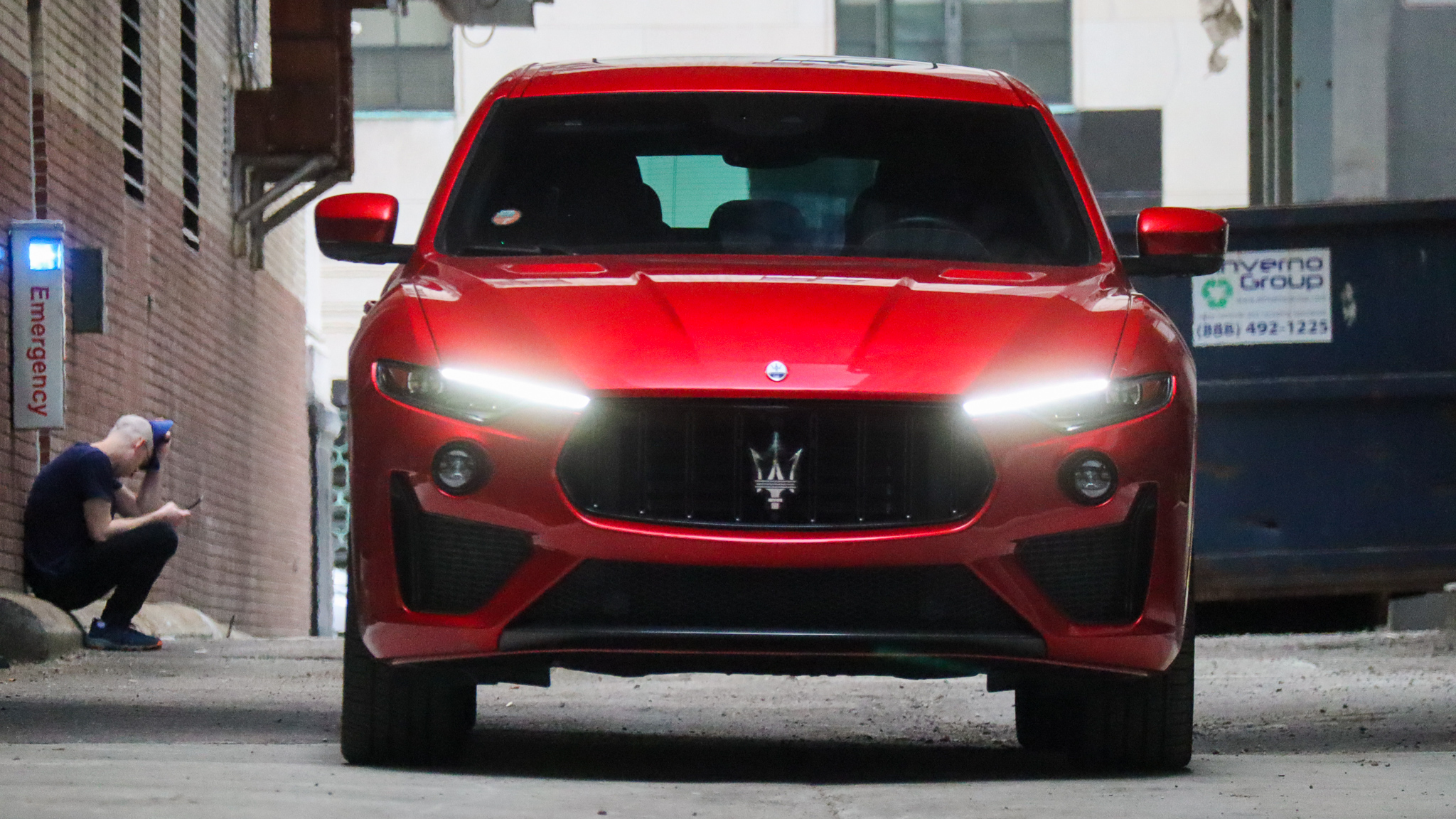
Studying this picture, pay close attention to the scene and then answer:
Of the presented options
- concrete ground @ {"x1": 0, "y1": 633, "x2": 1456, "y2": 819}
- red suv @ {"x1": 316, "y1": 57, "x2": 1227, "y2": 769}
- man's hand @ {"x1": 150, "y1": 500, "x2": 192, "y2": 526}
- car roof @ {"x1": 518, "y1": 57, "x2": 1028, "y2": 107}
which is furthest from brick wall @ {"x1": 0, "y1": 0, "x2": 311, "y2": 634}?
red suv @ {"x1": 316, "y1": 57, "x2": 1227, "y2": 769}

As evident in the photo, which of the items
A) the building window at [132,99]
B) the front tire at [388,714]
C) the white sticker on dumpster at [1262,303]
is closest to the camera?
the front tire at [388,714]

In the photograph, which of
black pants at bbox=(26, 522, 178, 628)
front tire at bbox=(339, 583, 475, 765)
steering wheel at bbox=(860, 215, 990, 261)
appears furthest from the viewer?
black pants at bbox=(26, 522, 178, 628)

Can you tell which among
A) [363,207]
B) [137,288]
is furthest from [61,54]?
[363,207]

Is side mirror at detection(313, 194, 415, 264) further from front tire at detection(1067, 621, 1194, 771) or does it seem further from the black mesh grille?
front tire at detection(1067, 621, 1194, 771)

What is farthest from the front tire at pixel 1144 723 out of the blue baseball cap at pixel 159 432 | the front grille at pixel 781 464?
the blue baseball cap at pixel 159 432

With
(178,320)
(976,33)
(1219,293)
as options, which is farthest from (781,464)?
(976,33)

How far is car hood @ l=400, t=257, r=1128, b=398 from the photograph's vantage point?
471cm

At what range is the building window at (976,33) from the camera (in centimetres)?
3744

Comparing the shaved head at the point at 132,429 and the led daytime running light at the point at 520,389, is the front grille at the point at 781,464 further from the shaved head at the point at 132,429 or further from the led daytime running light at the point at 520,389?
the shaved head at the point at 132,429

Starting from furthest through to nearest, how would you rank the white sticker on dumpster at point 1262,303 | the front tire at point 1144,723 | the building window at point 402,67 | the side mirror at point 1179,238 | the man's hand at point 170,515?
the building window at point 402,67 < the man's hand at point 170,515 < the white sticker on dumpster at point 1262,303 < the side mirror at point 1179,238 < the front tire at point 1144,723

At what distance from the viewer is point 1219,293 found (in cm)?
1118

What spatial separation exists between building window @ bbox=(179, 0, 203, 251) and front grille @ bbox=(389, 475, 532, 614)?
12474 mm

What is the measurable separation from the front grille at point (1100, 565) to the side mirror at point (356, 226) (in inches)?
74.3

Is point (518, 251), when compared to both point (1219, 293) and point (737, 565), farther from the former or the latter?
point (1219, 293)
